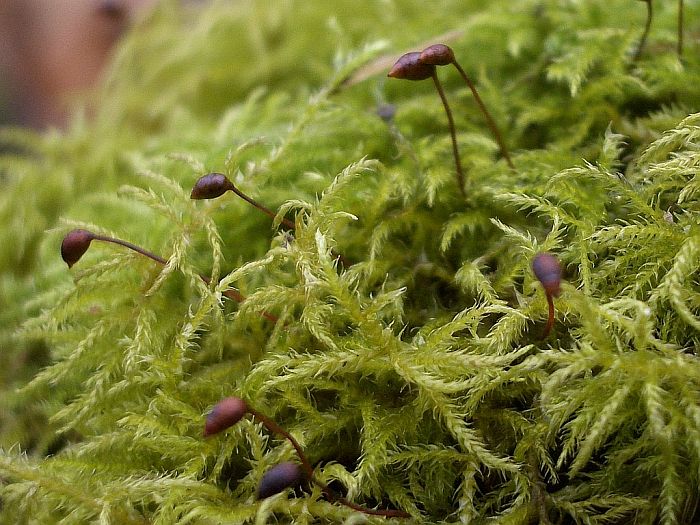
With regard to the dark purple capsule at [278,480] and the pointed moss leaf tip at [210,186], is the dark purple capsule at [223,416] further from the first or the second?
the pointed moss leaf tip at [210,186]

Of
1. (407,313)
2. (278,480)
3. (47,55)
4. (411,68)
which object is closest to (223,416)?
(278,480)

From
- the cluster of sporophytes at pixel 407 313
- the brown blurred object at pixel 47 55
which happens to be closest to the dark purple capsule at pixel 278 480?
the cluster of sporophytes at pixel 407 313

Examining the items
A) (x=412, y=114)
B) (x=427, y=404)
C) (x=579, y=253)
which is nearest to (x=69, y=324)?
(x=427, y=404)

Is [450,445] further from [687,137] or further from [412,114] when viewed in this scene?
[412,114]

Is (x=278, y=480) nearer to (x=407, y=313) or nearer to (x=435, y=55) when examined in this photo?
(x=407, y=313)

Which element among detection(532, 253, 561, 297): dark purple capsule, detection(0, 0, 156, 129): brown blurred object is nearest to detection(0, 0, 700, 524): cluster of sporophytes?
detection(532, 253, 561, 297): dark purple capsule

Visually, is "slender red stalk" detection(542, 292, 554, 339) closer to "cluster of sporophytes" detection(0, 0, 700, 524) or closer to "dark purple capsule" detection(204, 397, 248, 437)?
"cluster of sporophytes" detection(0, 0, 700, 524)
